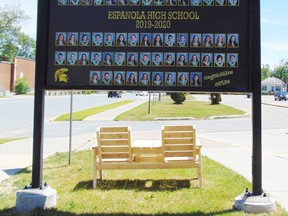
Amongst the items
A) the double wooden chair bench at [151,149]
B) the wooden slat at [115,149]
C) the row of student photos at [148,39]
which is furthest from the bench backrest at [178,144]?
the row of student photos at [148,39]

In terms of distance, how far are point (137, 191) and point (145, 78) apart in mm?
2040

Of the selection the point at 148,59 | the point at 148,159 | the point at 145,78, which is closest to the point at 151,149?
the point at 148,159

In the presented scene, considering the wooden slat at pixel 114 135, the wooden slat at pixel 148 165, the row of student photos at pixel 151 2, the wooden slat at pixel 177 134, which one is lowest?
the wooden slat at pixel 148 165

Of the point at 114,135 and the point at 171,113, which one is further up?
the point at 171,113

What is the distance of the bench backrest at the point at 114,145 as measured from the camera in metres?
6.38

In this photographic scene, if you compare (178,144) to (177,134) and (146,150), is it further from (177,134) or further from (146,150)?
(146,150)

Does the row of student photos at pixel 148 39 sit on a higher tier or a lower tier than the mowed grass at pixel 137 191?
higher

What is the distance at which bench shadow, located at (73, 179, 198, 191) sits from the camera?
21.0ft

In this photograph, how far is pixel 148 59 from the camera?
5359 mm

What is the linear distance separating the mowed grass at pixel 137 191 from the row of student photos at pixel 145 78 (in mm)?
1790

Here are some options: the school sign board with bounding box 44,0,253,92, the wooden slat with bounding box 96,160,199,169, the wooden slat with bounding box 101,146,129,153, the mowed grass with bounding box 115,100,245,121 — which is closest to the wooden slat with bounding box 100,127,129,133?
the wooden slat with bounding box 101,146,129,153

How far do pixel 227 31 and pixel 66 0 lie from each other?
2.44 metres

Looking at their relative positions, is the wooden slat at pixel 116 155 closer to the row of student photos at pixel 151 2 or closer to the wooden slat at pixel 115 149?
the wooden slat at pixel 115 149

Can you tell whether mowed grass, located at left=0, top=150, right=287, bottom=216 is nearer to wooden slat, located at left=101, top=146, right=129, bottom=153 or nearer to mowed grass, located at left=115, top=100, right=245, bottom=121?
wooden slat, located at left=101, top=146, right=129, bottom=153
